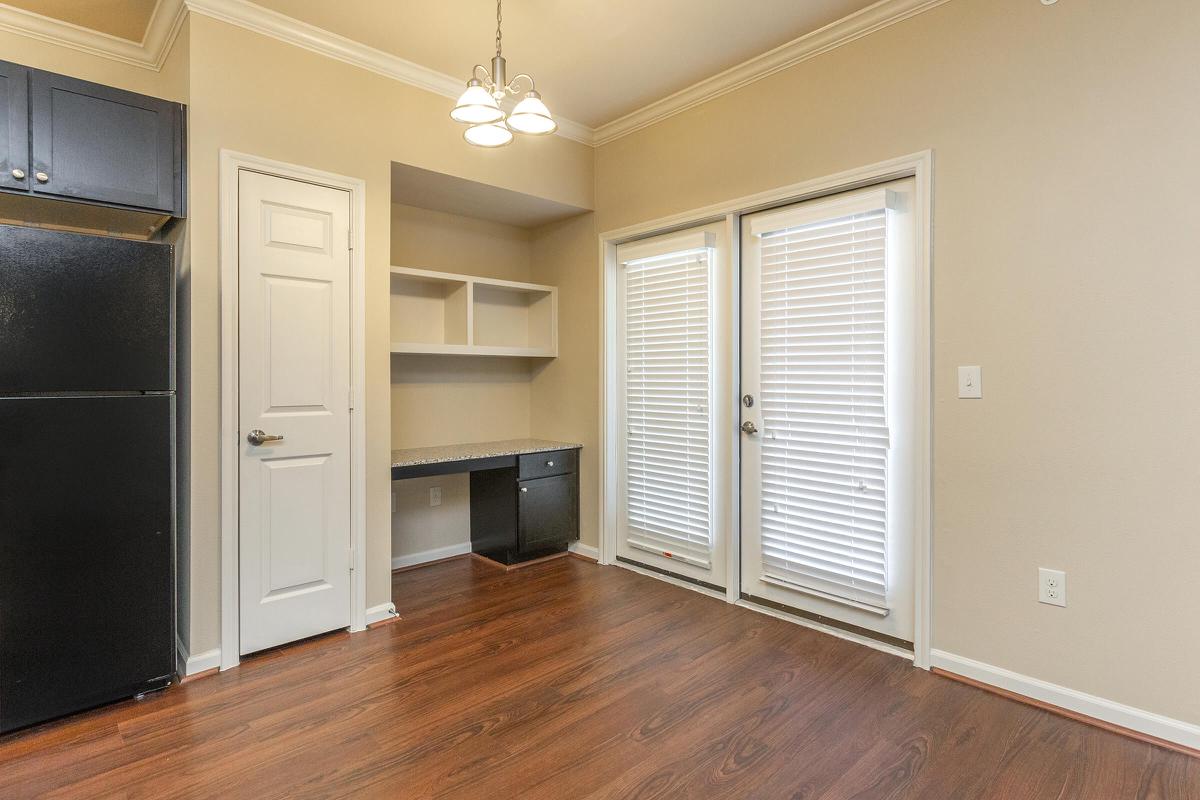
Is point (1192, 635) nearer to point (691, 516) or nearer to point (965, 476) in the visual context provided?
point (965, 476)

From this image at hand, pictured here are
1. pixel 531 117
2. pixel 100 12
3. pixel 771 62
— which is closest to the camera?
pixel 531 117

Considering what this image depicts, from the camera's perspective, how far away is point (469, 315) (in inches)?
149

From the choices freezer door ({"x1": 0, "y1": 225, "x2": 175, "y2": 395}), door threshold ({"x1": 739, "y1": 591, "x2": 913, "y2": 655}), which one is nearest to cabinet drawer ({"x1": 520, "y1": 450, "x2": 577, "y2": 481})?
door threshold ({"x1": 739, "y1": 591, "x2": 913, "y2": 655})

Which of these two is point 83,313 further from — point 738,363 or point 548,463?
point 738,363

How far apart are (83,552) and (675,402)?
2747 millimetres

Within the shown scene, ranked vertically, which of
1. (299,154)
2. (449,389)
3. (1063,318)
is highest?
(299,154)

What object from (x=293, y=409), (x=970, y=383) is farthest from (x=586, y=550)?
(x=970, y=383)

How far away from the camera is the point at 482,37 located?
9.27ft

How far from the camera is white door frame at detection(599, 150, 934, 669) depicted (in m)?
2.51

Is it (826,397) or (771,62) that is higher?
(771,62)

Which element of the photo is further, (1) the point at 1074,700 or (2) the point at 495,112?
(1) the point at 1074,700

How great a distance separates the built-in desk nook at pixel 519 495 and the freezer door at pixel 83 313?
1449mm

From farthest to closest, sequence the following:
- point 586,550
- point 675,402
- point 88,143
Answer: point 586,550 → point 675,402 → point 88,143

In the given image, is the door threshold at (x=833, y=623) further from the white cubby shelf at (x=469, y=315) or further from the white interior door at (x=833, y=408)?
the white cubby shelf at (x=469, y=315)
